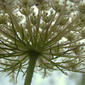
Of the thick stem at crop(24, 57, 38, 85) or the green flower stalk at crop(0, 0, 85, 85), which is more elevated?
the green flower stalk at crop(0, 0, 85, 85)

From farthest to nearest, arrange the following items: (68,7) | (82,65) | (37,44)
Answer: (82,65)
(37,44)
(68,7)

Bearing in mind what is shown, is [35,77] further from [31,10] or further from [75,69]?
[31,10]

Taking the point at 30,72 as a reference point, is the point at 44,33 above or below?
above

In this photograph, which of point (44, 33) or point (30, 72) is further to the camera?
point (30, 72)

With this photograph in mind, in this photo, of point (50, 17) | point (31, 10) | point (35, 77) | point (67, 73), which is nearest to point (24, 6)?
point (31, 10)

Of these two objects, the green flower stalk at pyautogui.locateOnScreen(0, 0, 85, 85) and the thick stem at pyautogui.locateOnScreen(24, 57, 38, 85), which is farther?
the thick stem at pyautogui.locateOnScreen(24, 57, 38, 85)

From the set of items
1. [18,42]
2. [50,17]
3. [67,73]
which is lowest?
[67,73]

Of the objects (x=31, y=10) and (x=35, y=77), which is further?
(x=35, y=77)

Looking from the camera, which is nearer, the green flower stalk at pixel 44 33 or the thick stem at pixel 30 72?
the green flower stalk at pixel 44 33
